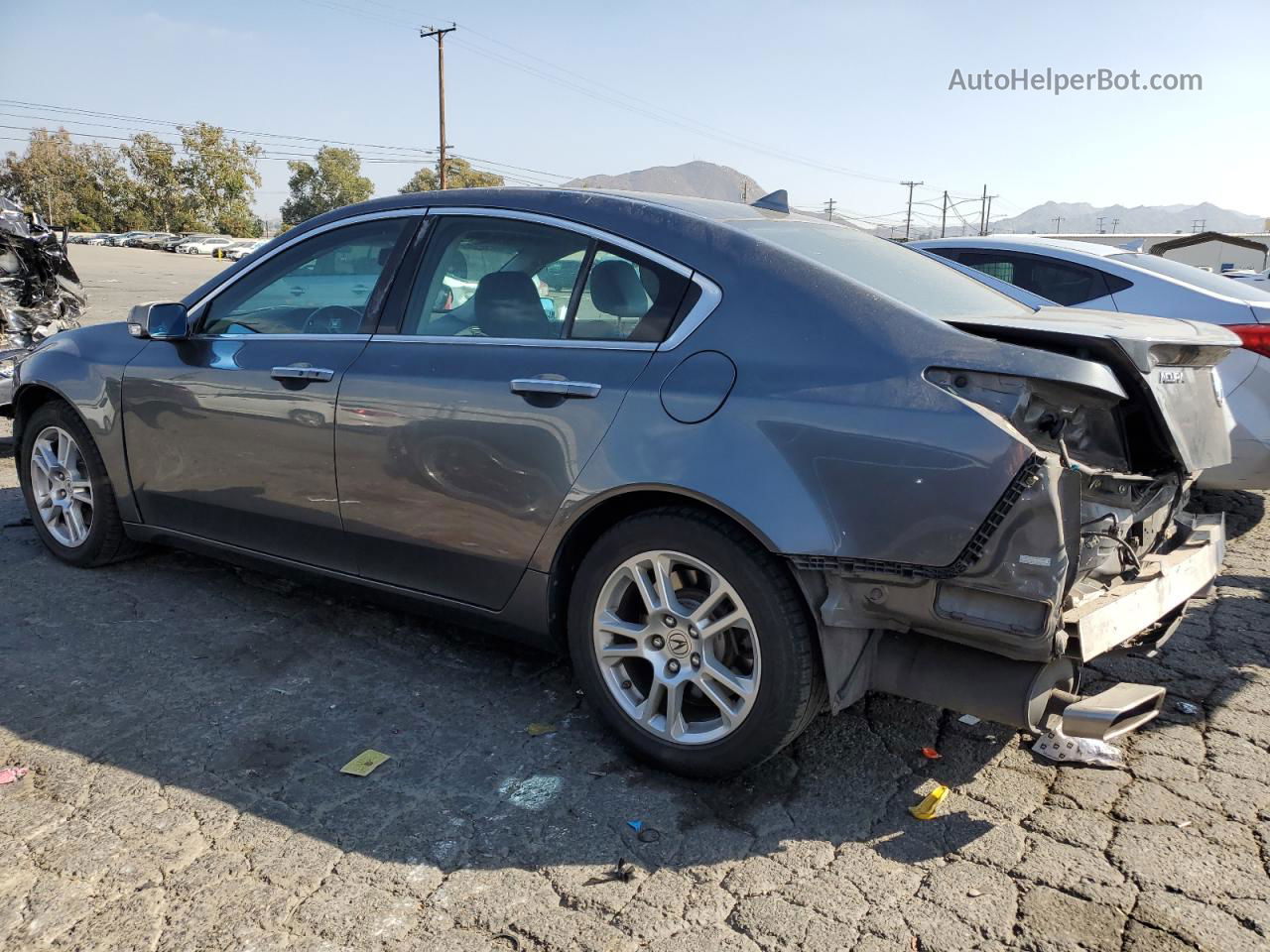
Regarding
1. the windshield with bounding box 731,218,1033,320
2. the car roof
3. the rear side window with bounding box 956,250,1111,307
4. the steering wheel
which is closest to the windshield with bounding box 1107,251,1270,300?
the car roof

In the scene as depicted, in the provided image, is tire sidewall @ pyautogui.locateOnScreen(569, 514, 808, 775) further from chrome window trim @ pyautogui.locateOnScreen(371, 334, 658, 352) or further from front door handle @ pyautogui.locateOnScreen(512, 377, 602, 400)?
chrome window trim @ pyautogui.locateOnScreen(371, 334, 658, 352)

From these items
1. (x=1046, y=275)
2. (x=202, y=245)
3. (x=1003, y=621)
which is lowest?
(x=1003, y=621)

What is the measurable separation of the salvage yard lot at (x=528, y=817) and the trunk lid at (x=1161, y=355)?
104 centimetres

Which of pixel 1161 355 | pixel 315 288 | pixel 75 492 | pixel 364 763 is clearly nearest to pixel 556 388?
pixel 364 763

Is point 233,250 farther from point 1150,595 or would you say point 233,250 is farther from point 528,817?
point 1150,595

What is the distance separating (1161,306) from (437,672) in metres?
4.57

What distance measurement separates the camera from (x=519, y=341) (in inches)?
126

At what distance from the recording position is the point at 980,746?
3209mm

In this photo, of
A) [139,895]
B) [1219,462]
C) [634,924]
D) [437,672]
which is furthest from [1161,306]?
[139,895]

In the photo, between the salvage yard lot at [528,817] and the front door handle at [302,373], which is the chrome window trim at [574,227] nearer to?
the front door handle at [302,373]

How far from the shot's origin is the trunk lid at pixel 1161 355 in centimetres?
258

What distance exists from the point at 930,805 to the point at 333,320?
268 centimetres

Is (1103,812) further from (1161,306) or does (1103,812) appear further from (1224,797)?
(1161,306)

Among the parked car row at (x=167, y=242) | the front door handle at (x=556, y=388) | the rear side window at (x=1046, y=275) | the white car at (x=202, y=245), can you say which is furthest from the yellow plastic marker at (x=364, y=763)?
the white car at (x=202, y=245)
